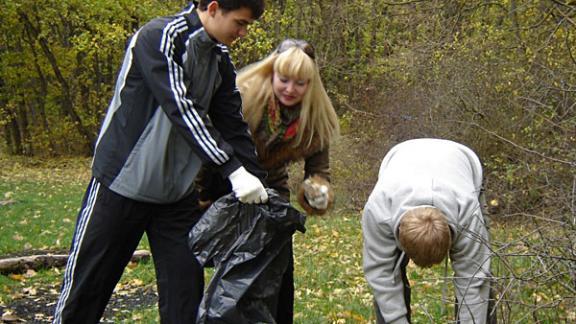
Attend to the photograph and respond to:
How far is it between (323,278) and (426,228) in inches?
139

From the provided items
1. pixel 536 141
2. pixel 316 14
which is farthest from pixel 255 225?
pixel 316 14

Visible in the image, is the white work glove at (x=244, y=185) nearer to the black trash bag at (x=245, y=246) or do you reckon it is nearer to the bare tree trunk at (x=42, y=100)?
the black trash bag at (x=245, y=246)

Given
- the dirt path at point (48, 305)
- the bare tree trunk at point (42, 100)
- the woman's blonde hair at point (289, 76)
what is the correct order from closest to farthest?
the woman's blonde hair at point (289, 76)
the dirt path at point (48, 305)
the bare tree trunk at point (42, 100)

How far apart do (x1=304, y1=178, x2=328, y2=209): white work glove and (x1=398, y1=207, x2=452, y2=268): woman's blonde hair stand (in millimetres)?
937

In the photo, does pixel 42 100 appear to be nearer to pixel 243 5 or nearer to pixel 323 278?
pixel 323 278

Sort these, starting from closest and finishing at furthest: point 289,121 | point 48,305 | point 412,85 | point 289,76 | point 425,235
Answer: point 425,235, point 289,76, point 289,121, point 48,305, point 412,85

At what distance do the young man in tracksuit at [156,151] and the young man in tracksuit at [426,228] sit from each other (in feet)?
1.86

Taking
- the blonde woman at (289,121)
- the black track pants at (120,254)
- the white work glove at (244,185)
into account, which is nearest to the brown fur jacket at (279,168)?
the blonde woman at (289,121)

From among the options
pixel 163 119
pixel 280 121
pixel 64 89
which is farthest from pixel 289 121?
pixel 64 89

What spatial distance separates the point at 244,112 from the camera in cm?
368

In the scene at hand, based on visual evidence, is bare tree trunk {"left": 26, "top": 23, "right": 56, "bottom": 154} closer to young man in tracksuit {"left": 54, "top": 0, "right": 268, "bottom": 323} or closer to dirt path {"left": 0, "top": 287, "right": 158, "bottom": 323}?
dirt path {"left": 0, "top": 287, "right": 158, "bottom": 323}

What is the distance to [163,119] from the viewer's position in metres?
3.06

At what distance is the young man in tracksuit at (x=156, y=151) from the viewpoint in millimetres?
2971

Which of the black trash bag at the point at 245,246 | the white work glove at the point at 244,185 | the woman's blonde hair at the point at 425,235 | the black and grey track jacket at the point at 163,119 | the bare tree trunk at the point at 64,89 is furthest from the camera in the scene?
the bare tree trunk at the point at 64,89
